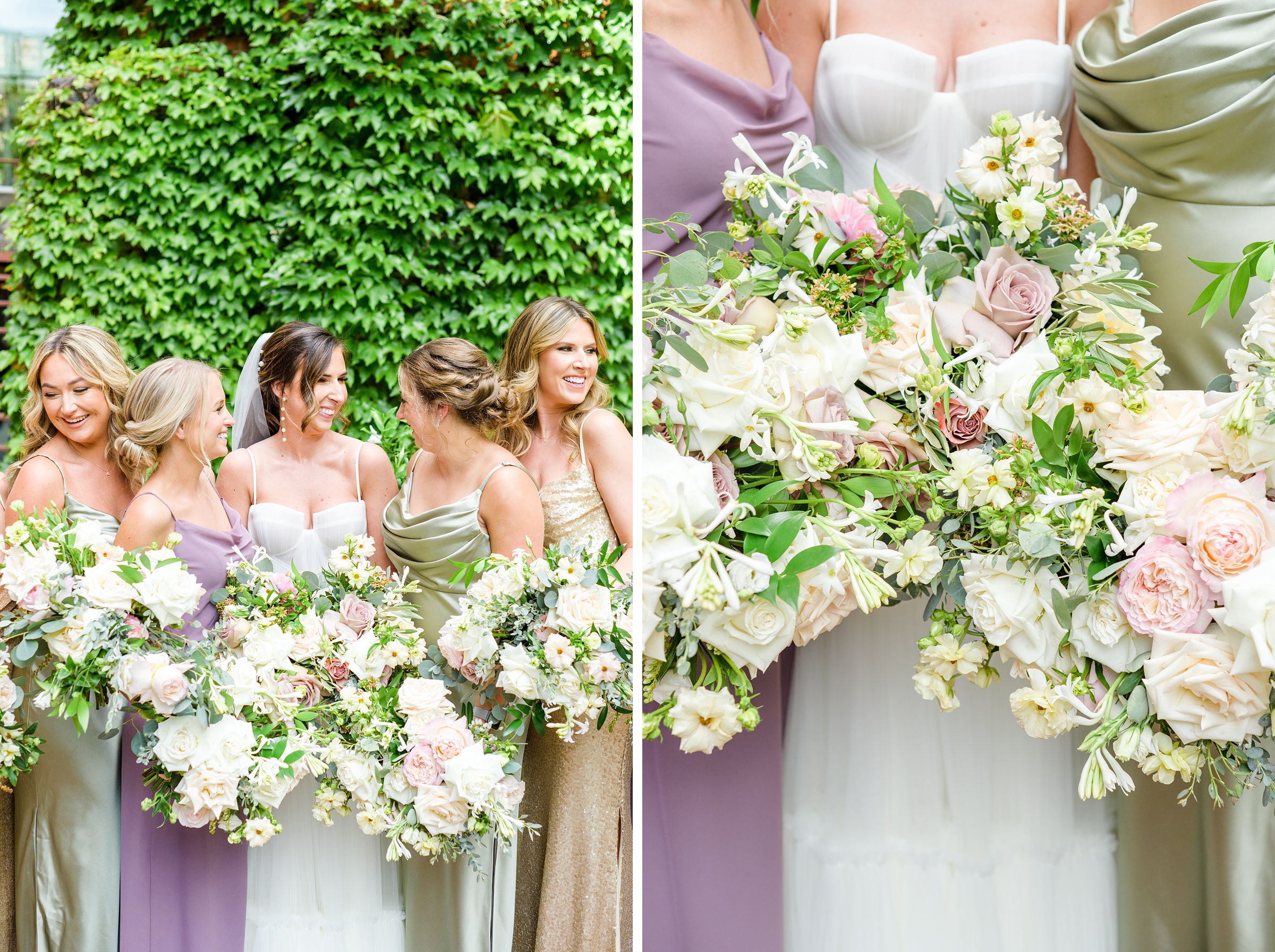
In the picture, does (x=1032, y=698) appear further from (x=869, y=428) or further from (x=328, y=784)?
(x=328, y=784)

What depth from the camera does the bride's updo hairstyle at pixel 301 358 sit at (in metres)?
2.17

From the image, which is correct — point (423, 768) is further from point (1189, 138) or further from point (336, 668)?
point (1189, 138)

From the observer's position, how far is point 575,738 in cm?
196

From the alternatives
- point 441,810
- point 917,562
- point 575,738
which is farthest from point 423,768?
point 917,562

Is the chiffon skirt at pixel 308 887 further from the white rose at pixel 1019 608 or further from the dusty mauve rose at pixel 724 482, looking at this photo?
the white rose at pixel 1019 608

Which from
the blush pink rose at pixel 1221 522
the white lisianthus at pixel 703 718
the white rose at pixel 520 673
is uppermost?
the blush pink rose at pixel 1221 522

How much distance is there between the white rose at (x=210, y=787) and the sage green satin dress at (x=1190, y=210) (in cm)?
155

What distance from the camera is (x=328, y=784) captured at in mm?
1824

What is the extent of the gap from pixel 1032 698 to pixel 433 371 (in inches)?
51.5

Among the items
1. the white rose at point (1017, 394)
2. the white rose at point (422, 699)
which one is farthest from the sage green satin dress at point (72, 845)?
the white rose at point (1017, 394)

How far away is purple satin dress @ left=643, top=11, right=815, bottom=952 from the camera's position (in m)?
1.67

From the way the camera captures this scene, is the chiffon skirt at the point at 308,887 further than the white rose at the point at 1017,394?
Yes

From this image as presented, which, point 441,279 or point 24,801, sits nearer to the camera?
point 24,801

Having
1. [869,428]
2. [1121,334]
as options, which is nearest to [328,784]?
[869,428]
